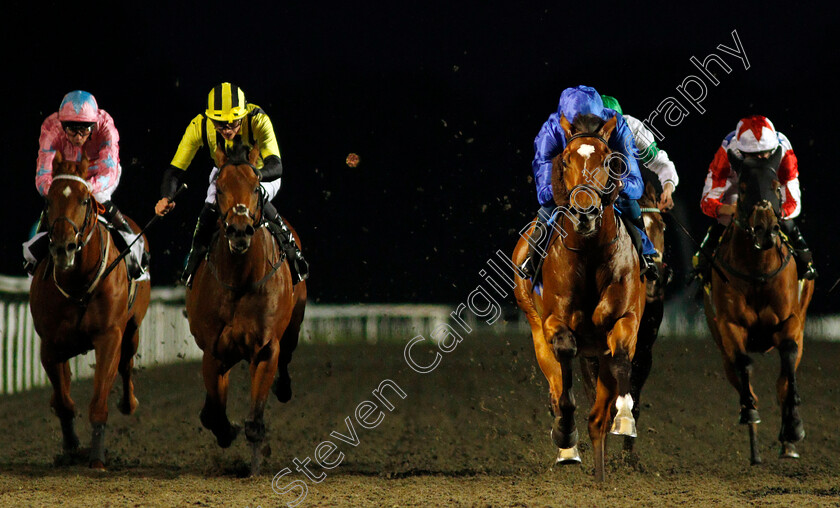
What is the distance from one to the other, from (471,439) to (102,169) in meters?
3.61

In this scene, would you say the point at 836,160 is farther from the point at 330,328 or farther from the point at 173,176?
the point at 173,176

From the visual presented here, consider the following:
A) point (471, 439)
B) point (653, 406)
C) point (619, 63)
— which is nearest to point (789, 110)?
point (619, 63)

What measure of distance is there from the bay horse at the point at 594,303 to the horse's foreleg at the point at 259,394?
173 cm

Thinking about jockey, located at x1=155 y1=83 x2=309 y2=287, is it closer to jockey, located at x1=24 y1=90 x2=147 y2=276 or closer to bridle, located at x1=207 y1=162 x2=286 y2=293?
bridle, located at x1=207 y1=162 x2=286 y2=293

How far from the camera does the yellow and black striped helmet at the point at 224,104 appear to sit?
657 centimetres

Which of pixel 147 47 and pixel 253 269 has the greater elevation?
pixel 147 47

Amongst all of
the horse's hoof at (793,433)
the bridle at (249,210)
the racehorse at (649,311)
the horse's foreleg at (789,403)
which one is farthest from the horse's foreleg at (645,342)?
the bridle at (249,210)

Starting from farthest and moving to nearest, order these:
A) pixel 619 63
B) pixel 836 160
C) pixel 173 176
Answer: pixel 619 63 < pixel 836 160 < pixel 173 176

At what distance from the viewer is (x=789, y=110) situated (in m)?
35.1

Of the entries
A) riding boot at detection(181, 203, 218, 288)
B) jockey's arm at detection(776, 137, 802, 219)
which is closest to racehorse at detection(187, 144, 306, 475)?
riding boot at detection(181, 203, 218, 288)

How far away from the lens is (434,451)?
7719 mm

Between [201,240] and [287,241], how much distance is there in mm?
591

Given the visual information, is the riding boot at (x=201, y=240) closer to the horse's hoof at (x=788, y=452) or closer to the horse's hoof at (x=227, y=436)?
the horse's hoof at (x=227, y=436)

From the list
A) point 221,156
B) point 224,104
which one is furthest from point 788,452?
point 224,104
